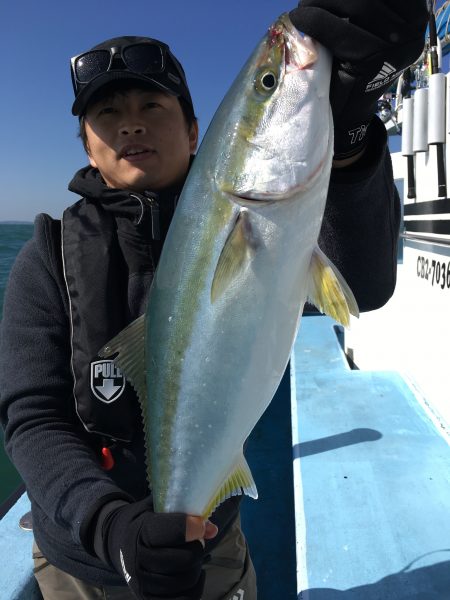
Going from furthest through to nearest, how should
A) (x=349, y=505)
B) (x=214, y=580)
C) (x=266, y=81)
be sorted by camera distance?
(x=349, y=505) → (x=214, y=580) → (x=266, y=81)

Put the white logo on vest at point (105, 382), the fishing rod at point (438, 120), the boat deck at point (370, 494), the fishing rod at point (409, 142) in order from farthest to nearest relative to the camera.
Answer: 1. the fishing rod at point (409, 142)
2. the fishing rod at point (438, 120)
3. the boat deck at point (370, 494)
4. the white logo on vest at point (105, 382)

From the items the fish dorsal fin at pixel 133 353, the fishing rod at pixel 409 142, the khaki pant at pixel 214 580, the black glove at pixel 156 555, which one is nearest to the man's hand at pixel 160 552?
the black glove at pixel 156 555

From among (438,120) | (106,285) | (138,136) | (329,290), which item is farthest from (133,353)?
(438,120)

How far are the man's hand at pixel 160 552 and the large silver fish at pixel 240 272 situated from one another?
0.05 metres

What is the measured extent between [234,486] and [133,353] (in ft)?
1.76

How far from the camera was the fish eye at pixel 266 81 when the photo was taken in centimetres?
143

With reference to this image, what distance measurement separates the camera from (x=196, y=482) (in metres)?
1.48

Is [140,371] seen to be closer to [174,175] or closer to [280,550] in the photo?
[174,175]

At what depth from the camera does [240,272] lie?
1393mm

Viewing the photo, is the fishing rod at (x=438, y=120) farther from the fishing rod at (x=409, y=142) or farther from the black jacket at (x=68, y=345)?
the black jacket at (x=68, y=345)

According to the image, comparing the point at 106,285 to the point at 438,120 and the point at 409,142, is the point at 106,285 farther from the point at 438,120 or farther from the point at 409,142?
the point at 409,142

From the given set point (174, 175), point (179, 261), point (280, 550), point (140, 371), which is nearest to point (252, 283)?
point (179, 261)

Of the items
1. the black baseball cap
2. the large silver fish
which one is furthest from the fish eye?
the black baseball cap

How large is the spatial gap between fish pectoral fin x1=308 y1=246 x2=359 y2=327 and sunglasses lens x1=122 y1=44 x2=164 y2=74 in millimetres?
1106
